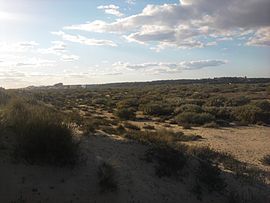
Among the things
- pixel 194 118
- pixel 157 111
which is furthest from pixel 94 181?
pixel 157 111

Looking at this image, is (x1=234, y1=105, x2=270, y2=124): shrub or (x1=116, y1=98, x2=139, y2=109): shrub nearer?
(x1=234, y1=105, x2=270, y2=124): shrub

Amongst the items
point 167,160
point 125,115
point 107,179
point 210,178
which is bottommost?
point 210,178

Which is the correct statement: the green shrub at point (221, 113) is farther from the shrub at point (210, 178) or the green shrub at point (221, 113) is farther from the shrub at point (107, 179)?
the shrub at point (107, 179)

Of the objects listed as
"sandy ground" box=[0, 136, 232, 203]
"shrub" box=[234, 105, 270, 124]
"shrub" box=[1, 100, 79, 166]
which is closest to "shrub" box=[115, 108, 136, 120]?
"shrub" box=[234, 105, 270, 124]

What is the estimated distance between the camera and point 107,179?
11.1 metres

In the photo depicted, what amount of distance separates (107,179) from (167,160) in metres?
2.57

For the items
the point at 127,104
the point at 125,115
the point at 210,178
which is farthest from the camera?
the point at 127,104

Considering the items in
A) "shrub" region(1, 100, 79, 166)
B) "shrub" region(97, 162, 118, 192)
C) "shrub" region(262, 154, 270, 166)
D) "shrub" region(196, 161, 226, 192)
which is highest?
"shrub" region(1, 100, 79, 166)

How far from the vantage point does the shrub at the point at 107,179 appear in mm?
10938

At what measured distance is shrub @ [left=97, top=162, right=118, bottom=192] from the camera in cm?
1094

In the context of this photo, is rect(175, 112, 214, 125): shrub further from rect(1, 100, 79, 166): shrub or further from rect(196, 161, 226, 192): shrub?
rect(1, 100, 79, 166): shrub

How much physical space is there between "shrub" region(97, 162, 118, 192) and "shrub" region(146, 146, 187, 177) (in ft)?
5.69

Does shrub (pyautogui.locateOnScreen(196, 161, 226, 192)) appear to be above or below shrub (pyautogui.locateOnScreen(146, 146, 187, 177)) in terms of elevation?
below

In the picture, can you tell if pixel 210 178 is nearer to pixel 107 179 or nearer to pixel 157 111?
pixel 107 179
